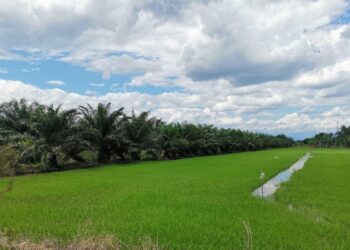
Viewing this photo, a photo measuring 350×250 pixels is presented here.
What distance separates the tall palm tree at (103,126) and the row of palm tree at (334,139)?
9795 cm

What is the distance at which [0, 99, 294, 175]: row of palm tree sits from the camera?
72.8ft

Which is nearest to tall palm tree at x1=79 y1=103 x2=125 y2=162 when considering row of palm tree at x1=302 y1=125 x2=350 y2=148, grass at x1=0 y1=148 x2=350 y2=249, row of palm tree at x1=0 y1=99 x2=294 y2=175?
row of palm tree at x1=0 y1=99 x2=294 y2=175

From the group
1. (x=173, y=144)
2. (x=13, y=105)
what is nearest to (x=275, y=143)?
(x=173, y=144)

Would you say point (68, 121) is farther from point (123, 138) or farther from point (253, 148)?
point (253, 148)

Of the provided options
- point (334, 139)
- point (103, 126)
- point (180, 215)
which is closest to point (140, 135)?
point (103, 126)

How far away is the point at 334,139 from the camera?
12556cm

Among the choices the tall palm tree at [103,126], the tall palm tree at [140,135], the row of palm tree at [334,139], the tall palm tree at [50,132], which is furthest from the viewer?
the row of palm tree at [334,139]

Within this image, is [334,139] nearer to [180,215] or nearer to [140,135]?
[140,135]

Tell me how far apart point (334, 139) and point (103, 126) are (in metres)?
110

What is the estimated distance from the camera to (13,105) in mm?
24562

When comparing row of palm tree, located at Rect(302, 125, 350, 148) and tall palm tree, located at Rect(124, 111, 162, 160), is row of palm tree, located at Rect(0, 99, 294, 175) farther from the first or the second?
row of palm tree, located at Rect(302, 125, 350, 148)

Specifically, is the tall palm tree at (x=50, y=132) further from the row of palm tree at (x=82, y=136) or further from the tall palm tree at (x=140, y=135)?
the tall palm tree at (x=140, y=135)

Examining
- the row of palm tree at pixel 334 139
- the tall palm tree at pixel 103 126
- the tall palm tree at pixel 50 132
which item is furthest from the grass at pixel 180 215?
the row of palm tree at pixel 334 139

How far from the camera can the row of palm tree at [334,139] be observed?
118 metres
